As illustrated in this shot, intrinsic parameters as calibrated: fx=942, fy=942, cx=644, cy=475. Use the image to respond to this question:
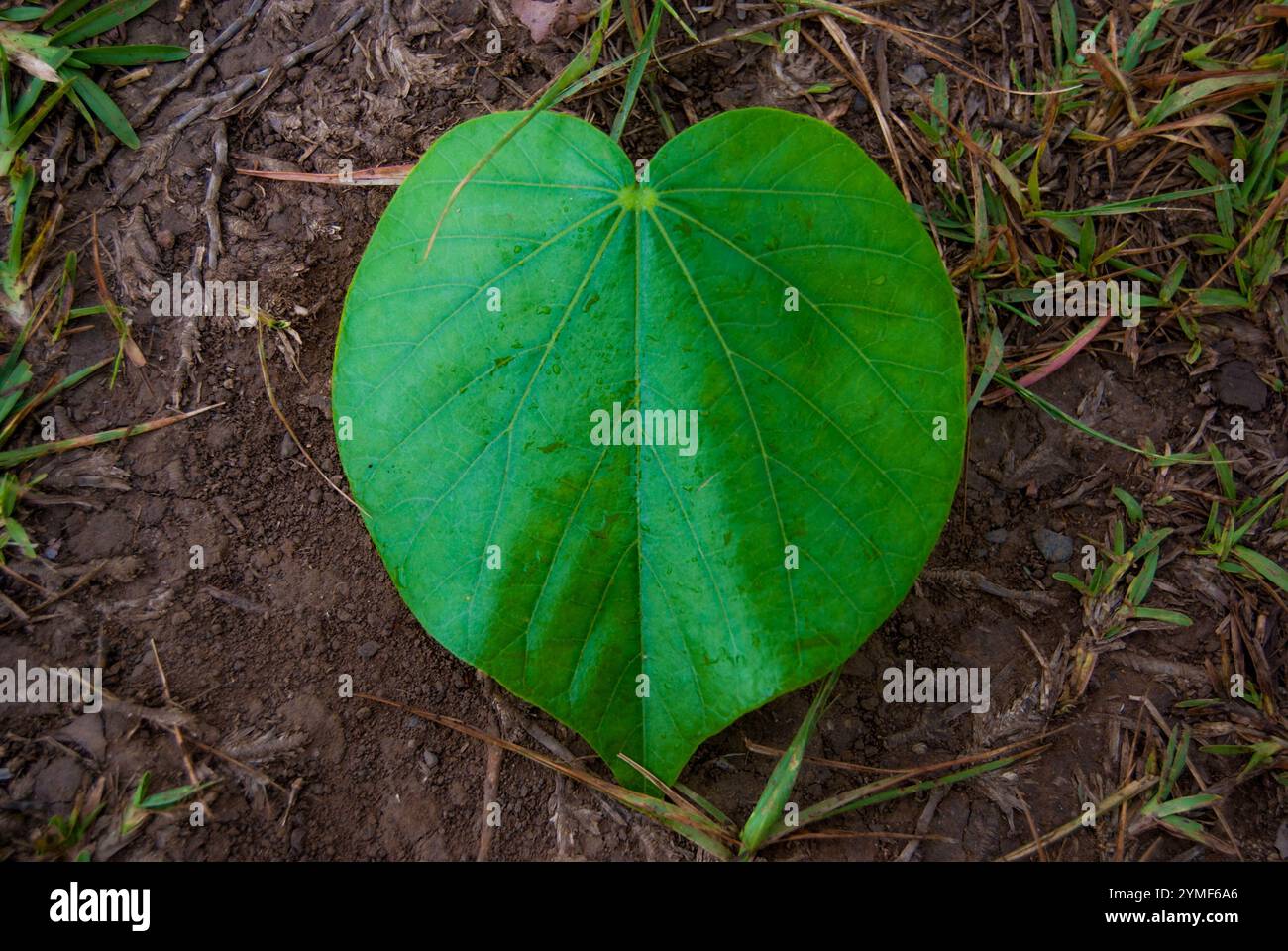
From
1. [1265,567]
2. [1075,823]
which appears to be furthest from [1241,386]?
[1075,823]

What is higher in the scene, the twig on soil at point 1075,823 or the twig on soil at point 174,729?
the twig on soil at point 174,729

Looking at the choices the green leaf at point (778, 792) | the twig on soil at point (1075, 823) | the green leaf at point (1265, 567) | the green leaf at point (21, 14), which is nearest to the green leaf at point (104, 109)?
the green leaf at point (21, 14)

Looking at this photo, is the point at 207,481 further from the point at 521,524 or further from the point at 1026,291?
the point at 1026,291

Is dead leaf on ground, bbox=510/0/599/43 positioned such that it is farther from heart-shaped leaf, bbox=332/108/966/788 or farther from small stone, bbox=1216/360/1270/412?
small stone, bbox=1216/360/1270/412

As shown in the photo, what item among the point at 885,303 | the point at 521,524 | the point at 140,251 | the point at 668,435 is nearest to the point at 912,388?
the point at 885,303

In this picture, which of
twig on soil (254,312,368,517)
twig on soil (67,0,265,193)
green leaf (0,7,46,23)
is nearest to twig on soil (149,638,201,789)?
twig on soil (254,312,368,517)

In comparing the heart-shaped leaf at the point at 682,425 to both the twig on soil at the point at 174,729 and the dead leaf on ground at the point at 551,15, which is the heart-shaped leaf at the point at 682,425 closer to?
the dead leaf on ground at the point at 551,15
